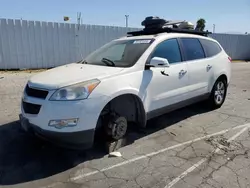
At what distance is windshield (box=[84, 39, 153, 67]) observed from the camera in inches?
157

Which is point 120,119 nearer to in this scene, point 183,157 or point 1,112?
point 183,157

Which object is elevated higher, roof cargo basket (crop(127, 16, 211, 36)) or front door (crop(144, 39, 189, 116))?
roof cargo basket (crop(127, 16, 211, 36))

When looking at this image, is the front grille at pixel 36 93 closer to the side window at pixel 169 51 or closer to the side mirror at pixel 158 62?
the side mirror at pixel 158 62

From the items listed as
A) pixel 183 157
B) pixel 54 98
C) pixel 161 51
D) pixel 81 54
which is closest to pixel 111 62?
pixel 161 51

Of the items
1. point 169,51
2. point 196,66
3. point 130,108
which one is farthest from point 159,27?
point 130,108

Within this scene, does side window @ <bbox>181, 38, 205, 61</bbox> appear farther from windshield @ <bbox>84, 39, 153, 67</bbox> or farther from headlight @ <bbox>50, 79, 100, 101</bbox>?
headlight @ <bbox>50, 79, 100, 101</bbox>

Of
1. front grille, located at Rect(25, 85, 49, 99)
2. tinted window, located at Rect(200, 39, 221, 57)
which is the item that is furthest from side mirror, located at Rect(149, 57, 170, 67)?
tinted window, located at Rect(200, 39, 221, 57)

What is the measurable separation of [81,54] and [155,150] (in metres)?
10.4

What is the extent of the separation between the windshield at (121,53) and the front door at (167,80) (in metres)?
0.25

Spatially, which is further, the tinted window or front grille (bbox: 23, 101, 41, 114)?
the tinted window

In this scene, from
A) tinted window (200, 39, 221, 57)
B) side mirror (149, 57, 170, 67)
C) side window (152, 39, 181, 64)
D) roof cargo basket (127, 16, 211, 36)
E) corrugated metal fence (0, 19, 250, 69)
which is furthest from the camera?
corrugated metal fence (0, 19, 250, 69)

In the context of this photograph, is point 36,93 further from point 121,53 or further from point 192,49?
point 192,49

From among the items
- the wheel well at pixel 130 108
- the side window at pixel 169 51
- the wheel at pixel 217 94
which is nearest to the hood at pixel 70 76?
the wheel well at pixel 130 108

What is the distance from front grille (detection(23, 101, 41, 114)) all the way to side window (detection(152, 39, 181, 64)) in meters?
2.04
